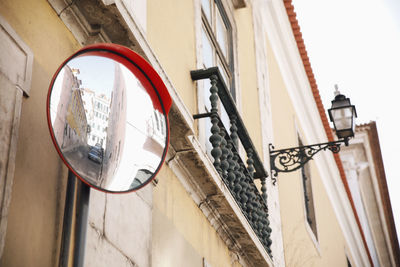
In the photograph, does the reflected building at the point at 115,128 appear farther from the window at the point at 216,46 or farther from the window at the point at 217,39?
the window at the point at 217,39

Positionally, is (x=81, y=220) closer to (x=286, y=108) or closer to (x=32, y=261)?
(x=32, y=261)

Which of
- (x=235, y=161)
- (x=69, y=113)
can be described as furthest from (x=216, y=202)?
(x=69, y=113)

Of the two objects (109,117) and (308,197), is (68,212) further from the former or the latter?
(308,197)

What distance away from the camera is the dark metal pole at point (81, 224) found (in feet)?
8.39

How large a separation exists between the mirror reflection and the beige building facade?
0.23 meters

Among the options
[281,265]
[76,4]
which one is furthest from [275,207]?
[76,4]

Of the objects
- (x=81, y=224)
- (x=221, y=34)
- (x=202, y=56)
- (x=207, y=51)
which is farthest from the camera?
(x=221, y=34)

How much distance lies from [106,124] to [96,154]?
Answer: 125mm

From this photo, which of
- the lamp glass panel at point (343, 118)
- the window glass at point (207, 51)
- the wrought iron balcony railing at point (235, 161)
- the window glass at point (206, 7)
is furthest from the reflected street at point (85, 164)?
the lamp glass panel at point (343, 118)

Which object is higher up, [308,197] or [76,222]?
[308,197]

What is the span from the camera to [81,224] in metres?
2.62

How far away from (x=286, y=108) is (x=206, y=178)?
18.2 ft

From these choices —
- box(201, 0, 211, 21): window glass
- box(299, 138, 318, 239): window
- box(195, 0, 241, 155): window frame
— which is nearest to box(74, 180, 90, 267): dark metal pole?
box(195, 0, 241, 155): window frame

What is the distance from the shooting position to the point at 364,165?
23.8 m
